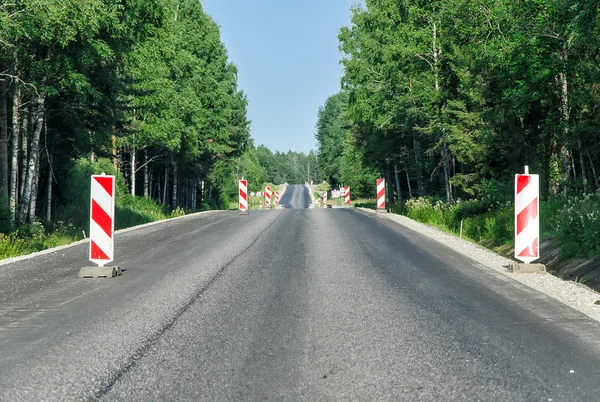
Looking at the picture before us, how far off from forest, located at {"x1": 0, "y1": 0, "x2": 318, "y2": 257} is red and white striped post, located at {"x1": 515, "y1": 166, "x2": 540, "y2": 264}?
8964 mm

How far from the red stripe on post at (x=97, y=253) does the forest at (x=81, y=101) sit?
3863mm

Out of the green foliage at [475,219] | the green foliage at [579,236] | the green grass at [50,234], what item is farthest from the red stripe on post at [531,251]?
the green grass at [50,234]

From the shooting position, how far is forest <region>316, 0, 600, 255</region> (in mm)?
13016

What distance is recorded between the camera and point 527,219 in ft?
26.3

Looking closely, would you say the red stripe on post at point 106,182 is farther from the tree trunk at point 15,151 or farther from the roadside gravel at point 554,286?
the tree trunk at point 15,151

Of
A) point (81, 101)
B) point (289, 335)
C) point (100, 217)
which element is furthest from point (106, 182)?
point (81, 101)

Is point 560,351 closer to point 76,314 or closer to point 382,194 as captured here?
point 76,314

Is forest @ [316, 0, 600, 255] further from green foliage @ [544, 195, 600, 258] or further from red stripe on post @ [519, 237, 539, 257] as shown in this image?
red stripe on post @ [519, 237, 539, 257]

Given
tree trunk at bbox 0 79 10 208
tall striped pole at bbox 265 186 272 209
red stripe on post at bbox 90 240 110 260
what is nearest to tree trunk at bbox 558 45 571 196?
red stripe on post at bbox 90 240 110 260

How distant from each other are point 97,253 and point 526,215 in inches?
261

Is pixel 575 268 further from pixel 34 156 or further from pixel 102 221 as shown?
pixel 34 156

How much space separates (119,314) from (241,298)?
1.34 m

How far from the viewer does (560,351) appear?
159 inches

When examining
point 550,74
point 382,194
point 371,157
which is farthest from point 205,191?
point 550,74
